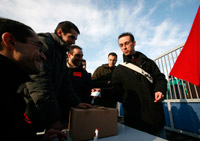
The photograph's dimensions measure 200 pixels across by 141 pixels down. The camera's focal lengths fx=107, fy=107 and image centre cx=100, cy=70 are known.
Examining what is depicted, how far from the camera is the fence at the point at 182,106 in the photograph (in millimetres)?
2585

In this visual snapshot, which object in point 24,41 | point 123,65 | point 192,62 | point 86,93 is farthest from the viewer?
point 86,93

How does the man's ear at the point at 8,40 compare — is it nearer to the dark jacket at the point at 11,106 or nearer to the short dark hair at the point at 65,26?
the dark jacket at the point at 11,106

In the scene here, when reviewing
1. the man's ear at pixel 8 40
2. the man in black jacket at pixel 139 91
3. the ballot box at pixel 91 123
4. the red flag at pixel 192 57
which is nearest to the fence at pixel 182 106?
the red flag at pixel 192 57

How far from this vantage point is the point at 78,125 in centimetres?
86

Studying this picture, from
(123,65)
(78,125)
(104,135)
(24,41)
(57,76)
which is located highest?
(123,65)

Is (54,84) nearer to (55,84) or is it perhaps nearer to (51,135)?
(55,84)

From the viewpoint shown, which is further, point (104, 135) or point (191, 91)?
point (191, 91)

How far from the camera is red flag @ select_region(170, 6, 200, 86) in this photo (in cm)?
195

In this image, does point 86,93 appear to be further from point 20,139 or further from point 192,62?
point 192,62

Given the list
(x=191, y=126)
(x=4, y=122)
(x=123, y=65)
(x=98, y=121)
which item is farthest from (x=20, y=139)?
(x=191, y=126)

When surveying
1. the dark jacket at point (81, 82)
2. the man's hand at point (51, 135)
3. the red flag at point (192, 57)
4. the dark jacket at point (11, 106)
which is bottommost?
the man's hand at point (51, 135)

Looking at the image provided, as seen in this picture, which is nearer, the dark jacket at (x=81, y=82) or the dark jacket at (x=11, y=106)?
the dark jacket at (x=11, y=106)

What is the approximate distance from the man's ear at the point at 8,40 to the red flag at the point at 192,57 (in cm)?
264

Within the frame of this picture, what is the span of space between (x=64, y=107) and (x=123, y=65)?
112 cm
